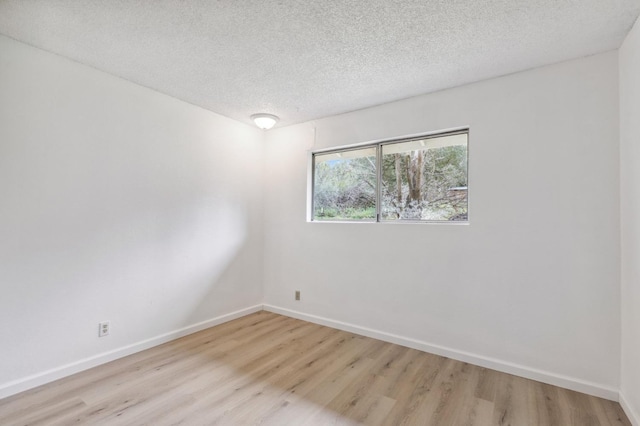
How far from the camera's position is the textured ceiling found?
69.2 inches

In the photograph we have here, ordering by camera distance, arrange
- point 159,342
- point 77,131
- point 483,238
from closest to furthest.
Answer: point 77,131 < point 483,238 < point 159,342

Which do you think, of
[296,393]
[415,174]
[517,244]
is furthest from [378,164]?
[296,393]

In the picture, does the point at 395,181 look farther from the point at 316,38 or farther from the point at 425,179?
the point at 316,38

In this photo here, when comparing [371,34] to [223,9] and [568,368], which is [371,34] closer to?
[223,9]

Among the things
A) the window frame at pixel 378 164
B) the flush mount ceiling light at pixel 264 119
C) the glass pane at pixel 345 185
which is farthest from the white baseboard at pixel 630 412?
the flush mount ceiling light at pixel 264 119

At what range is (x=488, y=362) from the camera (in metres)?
2.52

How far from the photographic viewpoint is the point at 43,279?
7.25 feet

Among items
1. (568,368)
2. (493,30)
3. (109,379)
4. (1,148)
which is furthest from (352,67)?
(109,379)

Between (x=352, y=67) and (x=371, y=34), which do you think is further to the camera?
(x=352, y=67)

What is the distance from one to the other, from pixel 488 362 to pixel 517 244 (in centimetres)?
103

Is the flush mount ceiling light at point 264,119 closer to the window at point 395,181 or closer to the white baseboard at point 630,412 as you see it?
the window at point 395,181

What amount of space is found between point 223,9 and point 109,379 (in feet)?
9.06

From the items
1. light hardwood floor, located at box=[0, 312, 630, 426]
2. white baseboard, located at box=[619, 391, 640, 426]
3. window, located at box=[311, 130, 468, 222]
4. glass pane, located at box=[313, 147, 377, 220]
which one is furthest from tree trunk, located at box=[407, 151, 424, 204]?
white baseboard, located at box=[619, 391, 640, 426]

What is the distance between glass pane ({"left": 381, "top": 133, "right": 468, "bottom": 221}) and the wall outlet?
279 centimetres
